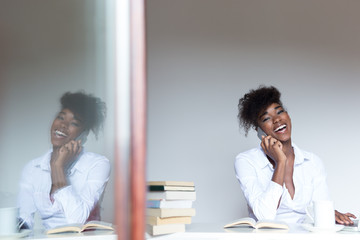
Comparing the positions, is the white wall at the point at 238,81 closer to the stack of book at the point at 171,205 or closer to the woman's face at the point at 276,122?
the woman's face at the point at 276,122

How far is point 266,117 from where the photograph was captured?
2.54 m

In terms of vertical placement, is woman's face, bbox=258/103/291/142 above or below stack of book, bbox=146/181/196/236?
above

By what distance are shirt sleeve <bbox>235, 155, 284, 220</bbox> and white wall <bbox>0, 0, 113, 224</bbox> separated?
1053 millimetres

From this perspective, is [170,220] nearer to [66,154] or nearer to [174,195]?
[174,195]

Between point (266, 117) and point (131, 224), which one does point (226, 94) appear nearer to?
point (266, 117)

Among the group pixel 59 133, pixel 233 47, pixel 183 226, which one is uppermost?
pixel 233 47

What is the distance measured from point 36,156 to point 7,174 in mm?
95

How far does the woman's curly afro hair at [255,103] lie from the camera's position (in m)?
2.64

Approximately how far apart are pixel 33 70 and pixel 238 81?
2.07 meters

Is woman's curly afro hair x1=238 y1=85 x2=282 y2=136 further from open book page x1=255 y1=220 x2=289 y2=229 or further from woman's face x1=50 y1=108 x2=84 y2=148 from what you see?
woman's face x1=50 y1=108 x2=84 y2=148

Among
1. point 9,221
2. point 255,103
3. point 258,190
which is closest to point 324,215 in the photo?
point 258,190

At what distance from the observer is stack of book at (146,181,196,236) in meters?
1.32

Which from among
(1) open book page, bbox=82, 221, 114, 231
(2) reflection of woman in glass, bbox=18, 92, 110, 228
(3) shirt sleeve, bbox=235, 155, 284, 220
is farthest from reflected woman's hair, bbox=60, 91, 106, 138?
(3) shirt sleeve, bbox=235, 155, 284, 220

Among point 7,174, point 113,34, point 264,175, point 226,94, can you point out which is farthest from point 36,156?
point 226,94
